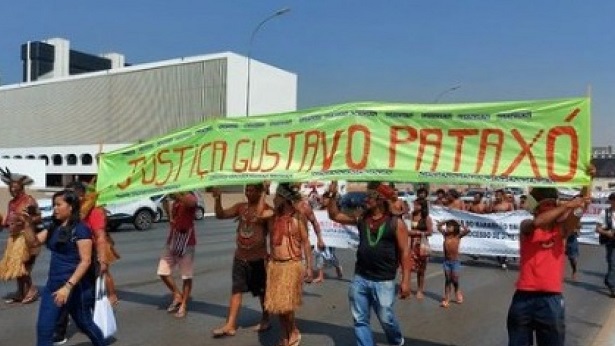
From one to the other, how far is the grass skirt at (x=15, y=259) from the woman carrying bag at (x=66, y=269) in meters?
3.01

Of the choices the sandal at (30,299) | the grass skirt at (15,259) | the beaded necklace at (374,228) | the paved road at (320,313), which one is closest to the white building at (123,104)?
the paved road at (320,313)

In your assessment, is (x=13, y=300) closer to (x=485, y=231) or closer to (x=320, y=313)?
(x=320, y=313)

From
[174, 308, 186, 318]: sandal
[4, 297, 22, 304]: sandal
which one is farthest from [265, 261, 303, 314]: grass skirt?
[4, 297, 22, 304]: sandal

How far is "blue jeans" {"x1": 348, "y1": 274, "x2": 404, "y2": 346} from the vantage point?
5465mm

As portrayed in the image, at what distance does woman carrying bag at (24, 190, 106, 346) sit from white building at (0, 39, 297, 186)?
5922 cm

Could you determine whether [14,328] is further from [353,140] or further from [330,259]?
[330,259]

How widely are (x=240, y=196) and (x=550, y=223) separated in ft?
104

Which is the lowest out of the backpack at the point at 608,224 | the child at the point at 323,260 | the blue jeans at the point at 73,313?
the child at the point at 323,260

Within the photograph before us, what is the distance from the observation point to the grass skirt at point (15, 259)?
802 centimetres

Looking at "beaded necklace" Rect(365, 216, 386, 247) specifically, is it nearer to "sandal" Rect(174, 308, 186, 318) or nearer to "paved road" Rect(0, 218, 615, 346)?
"paved road" Rect(0, 218, 615, 346)

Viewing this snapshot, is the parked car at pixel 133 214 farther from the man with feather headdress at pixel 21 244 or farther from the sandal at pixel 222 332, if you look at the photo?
the sandal at pixel 222 332

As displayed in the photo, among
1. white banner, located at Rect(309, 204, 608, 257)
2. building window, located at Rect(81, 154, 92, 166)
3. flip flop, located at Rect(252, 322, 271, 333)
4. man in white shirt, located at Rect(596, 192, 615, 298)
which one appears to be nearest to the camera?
flip flop, located at Rect(252, 322, 271, 333)

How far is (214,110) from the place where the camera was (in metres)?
66.6

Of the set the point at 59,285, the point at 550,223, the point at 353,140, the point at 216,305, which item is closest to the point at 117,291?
the point at 216,305
